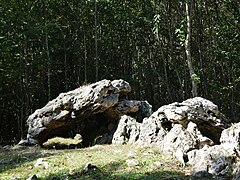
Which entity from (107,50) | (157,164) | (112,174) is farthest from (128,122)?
(107,50)

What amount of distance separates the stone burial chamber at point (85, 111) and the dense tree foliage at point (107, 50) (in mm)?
6964

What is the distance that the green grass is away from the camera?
772 centimetres

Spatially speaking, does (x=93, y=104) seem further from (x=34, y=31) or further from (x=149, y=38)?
(x=149, y=38)

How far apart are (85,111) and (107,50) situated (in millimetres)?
14397

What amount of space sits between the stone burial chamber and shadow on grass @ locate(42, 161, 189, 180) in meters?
4.92

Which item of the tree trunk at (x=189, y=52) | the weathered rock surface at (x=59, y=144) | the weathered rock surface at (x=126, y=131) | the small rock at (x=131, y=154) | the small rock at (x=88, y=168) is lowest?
the small rock at (x=88, y=168)

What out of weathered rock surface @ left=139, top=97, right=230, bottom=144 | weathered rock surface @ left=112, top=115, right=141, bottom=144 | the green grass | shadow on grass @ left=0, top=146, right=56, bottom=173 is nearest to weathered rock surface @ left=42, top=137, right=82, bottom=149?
shadow on grass @ left=0, top=146, right=56, bottom=173

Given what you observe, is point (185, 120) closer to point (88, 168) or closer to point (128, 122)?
point (128, 122)

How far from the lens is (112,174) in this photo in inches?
308

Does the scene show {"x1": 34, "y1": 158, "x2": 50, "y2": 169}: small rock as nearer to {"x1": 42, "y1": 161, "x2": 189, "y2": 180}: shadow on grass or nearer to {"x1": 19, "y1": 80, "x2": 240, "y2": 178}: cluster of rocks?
{"x1": 42, "y1": 161, "x2": 189, "y2": 180}: shadow on grass

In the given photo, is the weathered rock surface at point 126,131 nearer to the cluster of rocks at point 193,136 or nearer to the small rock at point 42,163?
the cluster of rocks at point 193,136

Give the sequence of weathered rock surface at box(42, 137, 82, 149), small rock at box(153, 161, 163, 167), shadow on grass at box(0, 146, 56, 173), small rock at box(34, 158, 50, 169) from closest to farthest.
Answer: small rock at box(153, 161, 163, 167) → small rock at box(34, 158, 50, 169) → shadow on grass at box(0, 146, 56, 173) → weathered rock surface at box(42, 137, 82, 149)

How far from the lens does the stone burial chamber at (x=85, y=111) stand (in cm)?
1319

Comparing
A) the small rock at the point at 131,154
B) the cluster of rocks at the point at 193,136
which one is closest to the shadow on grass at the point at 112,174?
the cluster of rocks at the point at 193,136
